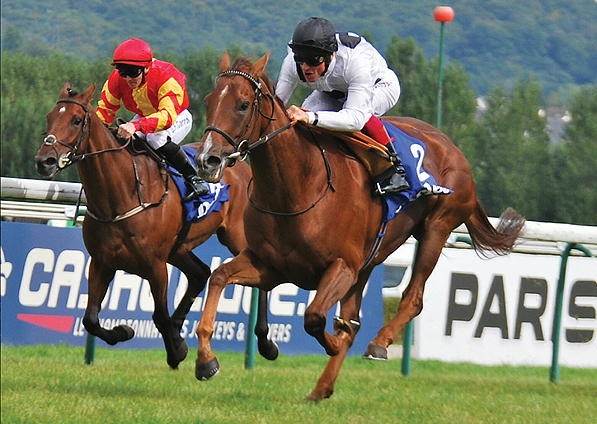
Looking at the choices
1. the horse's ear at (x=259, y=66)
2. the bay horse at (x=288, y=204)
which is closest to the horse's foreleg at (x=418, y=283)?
the bay horse at (x=288, y=204)

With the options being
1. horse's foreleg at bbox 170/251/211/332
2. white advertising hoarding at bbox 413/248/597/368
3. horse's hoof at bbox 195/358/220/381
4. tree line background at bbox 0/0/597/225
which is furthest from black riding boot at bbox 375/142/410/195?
tree line background at bbox 0/0/597/225

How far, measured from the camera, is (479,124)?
48.7 meters

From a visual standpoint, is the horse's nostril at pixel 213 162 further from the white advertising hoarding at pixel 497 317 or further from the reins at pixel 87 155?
the white advertising hoarding at pixel 497 317

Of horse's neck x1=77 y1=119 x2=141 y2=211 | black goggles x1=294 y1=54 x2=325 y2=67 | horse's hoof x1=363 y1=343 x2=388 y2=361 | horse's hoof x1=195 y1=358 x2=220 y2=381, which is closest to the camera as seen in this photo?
horse's hoof x1=195 y1=358 x2=220 y2=381

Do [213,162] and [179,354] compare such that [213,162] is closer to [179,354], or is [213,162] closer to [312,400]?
[312,400]

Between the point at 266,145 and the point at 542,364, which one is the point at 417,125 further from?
the point at 542,364

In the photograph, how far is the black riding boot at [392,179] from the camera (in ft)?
16.8

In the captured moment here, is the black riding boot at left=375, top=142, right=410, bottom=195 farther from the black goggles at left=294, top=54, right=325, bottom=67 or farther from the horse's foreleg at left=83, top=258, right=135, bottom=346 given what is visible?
the horse's foreleg at left=83, top=258, right=135, bottom=346

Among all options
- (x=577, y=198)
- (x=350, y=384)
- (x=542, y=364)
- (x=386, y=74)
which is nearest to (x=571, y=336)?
(x=542, y=364)

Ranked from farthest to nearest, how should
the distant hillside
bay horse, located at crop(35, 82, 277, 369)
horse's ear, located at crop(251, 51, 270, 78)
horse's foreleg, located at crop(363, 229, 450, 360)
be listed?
1. the distant hillside
2. bay horse, located at crop(35, 82, 277, 369)
3. horse's foreleg, located at crop(363, 229, 450, 360)
4. horse's ear, located at crop(251, 51, 270, 78)

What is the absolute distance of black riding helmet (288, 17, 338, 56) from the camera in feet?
15.0

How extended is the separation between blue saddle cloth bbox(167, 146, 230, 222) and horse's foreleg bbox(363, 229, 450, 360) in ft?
5.34

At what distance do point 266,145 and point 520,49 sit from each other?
121 meters

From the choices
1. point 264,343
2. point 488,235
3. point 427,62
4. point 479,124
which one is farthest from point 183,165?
point 427,62
